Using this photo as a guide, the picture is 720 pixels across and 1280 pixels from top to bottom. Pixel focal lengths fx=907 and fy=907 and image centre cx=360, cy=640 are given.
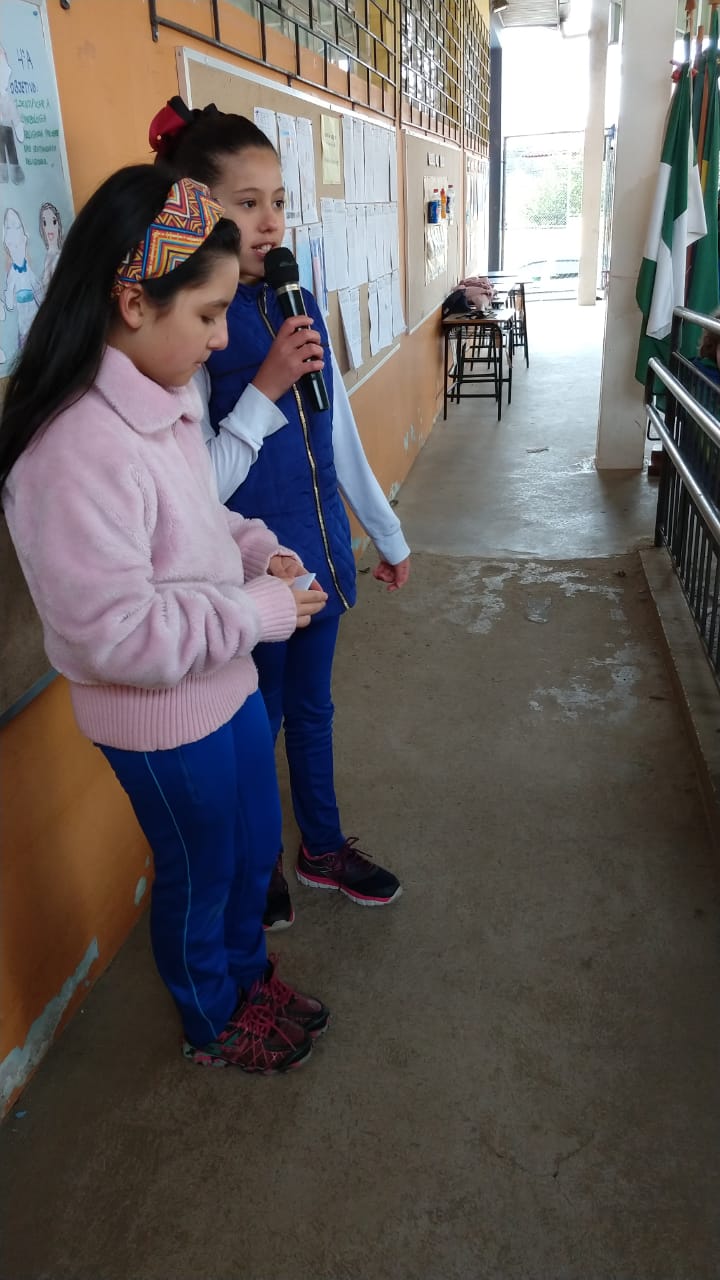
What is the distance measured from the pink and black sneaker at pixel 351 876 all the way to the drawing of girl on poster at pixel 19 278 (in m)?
1.18

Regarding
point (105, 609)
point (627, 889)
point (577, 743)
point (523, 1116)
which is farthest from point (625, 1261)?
point (577, 743)

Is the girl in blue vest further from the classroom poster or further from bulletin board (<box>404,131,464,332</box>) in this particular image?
bulletin board (<box>404,131,464,332</box>)

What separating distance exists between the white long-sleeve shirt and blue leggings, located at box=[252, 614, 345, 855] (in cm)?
23

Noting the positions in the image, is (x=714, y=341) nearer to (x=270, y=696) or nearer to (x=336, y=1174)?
(x=270, y=696)

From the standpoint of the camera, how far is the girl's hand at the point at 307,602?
4.24 ft

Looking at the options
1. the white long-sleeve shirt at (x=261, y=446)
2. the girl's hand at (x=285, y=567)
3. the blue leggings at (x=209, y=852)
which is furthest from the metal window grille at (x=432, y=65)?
the blue leggings at (x=209, y=852)

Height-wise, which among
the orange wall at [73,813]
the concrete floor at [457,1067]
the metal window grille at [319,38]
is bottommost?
Result: the concrete floor at [457,1067]

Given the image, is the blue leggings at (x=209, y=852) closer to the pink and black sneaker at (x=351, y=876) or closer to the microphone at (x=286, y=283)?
the pink and black sneaker at (x=351, y=876)

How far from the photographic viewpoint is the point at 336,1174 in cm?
134

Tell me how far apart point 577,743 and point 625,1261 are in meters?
1.39

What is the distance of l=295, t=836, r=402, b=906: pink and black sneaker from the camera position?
1.91 meters

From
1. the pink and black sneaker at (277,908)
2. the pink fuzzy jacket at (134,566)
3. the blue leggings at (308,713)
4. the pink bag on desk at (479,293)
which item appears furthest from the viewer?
the pink bag on desk at (479,293)

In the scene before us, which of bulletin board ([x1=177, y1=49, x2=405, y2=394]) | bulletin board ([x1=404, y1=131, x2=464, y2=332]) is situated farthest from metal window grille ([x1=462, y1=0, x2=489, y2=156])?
bulletin board ([x1=177, y1=49, x2=405, y2=394])

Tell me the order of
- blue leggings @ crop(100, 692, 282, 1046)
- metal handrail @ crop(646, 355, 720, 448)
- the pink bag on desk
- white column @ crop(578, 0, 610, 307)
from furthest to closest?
white column @ crop(578, 0, 610, 307) < the pink bag on desk < metal handrail @ crop(646, 355, 720, 448) < blue leggings @ crop(100, 692, 282, 1046)
